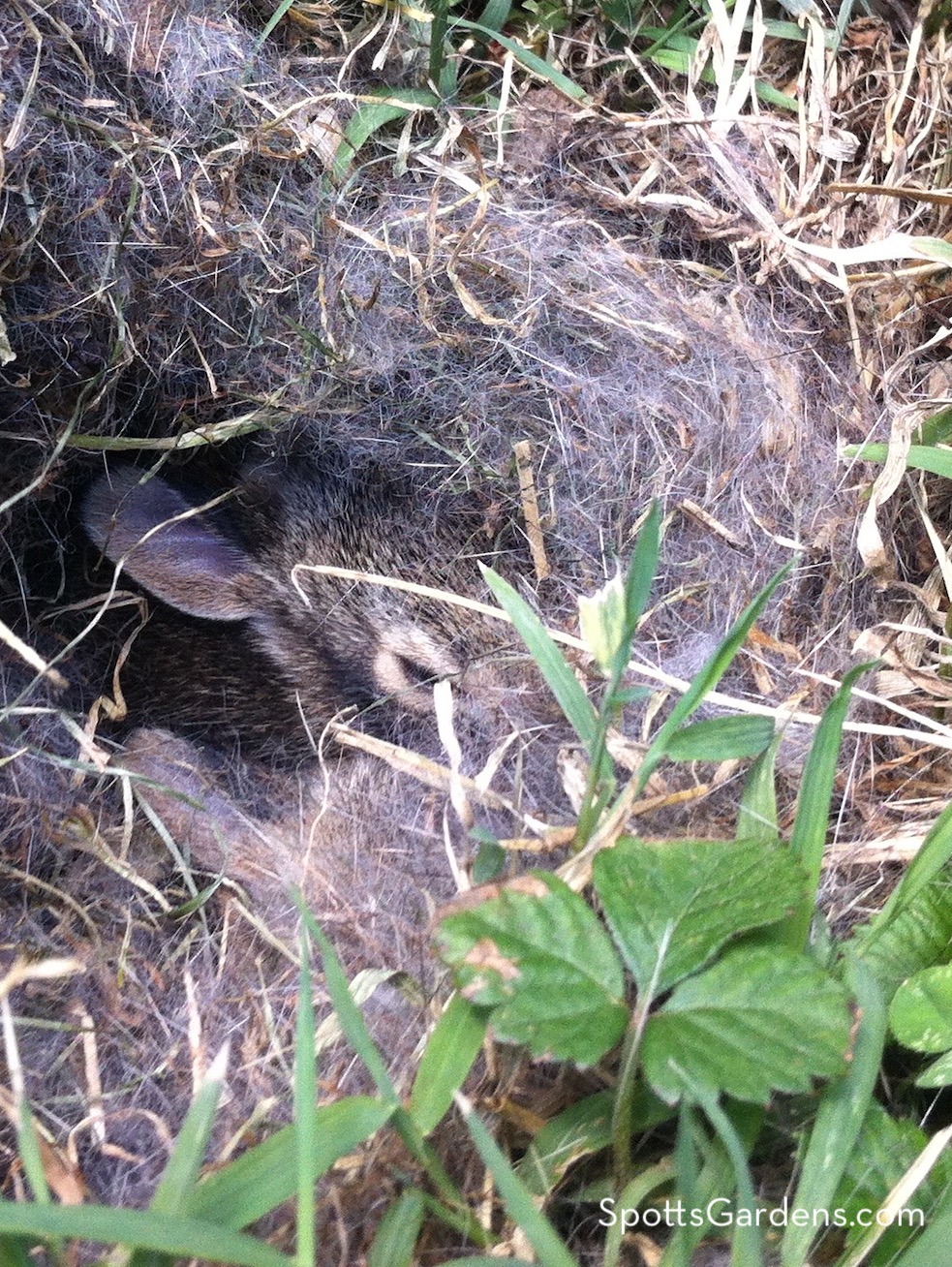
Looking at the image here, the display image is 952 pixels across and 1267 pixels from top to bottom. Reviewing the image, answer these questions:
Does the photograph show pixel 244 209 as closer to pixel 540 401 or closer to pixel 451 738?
pixel 540 401

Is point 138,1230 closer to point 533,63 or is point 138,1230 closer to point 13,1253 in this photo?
point 13,1253

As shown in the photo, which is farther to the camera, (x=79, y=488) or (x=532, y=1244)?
(x=79, y=488)

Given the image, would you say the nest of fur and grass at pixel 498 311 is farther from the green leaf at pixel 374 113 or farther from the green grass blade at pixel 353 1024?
the green grass blade at pixel 353 1024

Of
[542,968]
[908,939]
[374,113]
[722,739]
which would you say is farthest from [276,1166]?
[374,113]

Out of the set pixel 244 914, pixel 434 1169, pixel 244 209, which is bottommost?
pixel 244 914

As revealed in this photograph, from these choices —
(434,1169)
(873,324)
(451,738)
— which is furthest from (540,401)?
(434,1169)

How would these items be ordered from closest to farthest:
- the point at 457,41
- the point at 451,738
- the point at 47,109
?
the point at 451,738, the point at 47,109, the point at 457,41

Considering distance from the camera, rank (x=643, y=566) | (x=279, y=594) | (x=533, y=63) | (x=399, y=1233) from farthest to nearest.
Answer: (x=279, y=594) → (x=533, y=63) → (x=643, y=566) → (x=399, y=1233)
